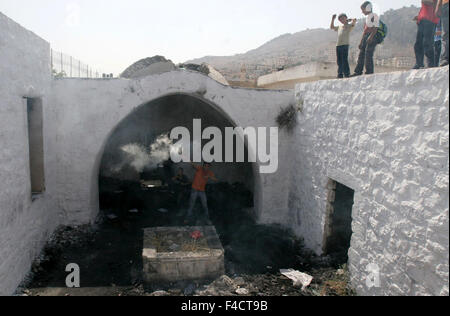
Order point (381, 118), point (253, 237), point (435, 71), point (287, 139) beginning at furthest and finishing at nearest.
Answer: point (287, 139), point (253, 237), point (381, 118), point (435, 71)

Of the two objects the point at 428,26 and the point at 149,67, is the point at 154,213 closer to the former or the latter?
the point at 149,67

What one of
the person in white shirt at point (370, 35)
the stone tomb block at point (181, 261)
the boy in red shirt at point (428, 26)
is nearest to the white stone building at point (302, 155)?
A: the person in white shirt at point (370, 35)

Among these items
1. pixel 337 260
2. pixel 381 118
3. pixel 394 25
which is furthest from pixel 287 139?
pixel 394 25

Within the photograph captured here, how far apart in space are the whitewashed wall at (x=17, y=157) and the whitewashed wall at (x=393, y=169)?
17.3 feet

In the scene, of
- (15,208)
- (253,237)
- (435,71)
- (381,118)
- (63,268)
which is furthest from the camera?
(253,237)

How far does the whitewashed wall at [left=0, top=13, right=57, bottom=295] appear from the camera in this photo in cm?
511

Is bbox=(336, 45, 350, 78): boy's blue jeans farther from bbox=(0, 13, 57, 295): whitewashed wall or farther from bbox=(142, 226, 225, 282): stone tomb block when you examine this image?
bbox=(0, 13, 57, 295): whitewashed wall

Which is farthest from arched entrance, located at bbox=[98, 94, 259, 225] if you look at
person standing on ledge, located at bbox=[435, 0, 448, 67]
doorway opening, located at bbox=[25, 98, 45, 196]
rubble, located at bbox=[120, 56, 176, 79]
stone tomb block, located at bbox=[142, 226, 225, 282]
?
person standing on ledge, located at bbox=[435, 0, 448, 67]

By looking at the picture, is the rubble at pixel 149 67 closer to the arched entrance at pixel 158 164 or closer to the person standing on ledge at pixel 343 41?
the arched entrance at pixel 158 164

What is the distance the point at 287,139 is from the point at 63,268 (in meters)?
5.52

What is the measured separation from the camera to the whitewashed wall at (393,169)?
152 inches
